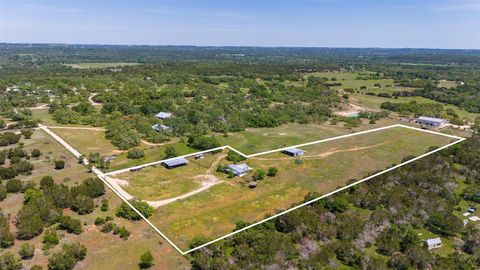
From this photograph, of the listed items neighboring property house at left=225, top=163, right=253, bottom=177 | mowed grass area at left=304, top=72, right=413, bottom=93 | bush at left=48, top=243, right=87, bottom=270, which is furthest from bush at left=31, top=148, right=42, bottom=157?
mowed grass area at left=304, top=72, right=413, bottom=93

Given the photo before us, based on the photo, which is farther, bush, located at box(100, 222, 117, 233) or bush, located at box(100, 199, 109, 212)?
bush, located at box(100, 222, 117, 233)

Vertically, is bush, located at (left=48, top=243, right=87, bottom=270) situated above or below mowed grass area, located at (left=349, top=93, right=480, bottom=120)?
above

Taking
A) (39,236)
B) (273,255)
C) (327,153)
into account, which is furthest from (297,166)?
(39,236)

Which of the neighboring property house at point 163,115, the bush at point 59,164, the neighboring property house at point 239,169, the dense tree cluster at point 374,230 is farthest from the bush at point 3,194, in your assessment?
the neighboring property house at point 163,115

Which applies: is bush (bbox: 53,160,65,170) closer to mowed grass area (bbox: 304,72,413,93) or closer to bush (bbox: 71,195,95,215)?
bush (bbox: 71,195,95,215)

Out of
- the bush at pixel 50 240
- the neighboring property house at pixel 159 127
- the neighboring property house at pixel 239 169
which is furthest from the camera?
the neighboring property house at pixel 159 127

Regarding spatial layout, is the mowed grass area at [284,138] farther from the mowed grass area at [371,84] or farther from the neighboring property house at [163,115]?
the mowed grass area at [371,84]
